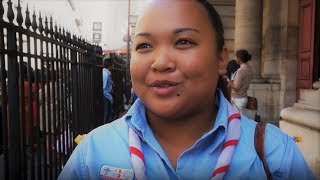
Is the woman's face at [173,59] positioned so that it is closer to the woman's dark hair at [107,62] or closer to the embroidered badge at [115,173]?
the embroidered badge at [115,173]

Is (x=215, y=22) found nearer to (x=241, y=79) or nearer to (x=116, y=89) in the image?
(x=241, y=79)

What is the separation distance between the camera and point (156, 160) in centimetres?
142

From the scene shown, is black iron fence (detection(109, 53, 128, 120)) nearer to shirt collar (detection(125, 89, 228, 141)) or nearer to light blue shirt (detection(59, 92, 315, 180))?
shirt collar (detection(125, 89, 228, 141))

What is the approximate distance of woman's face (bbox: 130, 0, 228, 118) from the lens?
1.41 m

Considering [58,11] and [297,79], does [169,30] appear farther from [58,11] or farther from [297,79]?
A: [58,11]

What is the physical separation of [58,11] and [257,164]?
108 ft

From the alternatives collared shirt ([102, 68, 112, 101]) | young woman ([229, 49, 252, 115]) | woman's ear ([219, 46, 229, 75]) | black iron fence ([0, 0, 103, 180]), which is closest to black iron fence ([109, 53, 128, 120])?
collared shirt ([102, 68, 112, 101])

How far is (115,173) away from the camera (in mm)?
1365

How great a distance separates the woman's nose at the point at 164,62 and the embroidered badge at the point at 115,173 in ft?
1.28

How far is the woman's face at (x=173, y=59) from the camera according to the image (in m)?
1.41

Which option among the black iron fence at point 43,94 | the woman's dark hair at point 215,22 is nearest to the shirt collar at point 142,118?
the woman's dark hair at point 215,22

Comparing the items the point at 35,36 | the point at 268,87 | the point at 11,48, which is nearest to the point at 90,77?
the point at 35,36

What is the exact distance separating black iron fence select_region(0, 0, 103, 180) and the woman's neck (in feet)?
4.49

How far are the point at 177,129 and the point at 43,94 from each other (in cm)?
209
